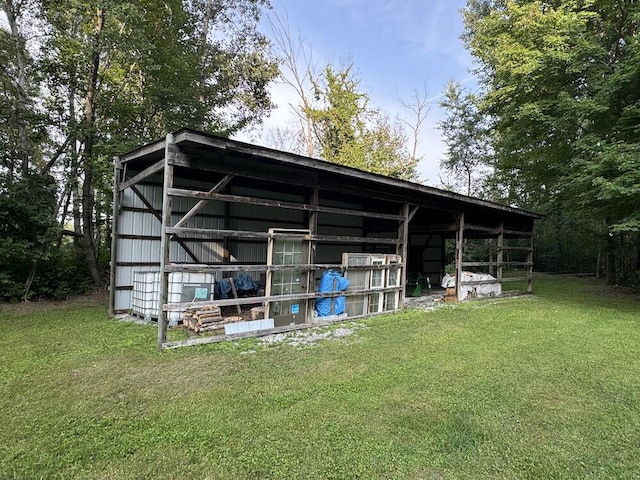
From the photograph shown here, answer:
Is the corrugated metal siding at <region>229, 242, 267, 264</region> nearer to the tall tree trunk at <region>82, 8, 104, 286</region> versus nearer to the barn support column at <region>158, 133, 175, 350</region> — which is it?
the barn support column at <region>158, 133, 175, 350</region>

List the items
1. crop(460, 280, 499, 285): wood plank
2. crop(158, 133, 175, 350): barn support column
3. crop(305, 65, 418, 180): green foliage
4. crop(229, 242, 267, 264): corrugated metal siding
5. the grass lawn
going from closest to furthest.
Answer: the grass lawn < crop(158, 133, 175, 350): barn support column < crop(229, 242, 267, 264): corrugated metal siding < crop(460, 280, 499, 285): wood plank < crop(305, 65, 418, 180): green foliage

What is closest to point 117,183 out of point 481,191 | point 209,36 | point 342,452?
point 342,452

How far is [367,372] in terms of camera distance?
3.71 metres

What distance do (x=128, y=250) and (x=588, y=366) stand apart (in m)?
7.53

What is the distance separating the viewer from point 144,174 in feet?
18.2

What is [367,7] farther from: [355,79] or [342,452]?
[342,452]

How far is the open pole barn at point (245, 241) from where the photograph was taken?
189 inches

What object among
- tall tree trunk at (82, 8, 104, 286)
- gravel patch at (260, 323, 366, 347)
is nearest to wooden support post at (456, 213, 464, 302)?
gravel patch at (260, 323, 366, 347)

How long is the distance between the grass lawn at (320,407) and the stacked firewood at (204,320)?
582mm

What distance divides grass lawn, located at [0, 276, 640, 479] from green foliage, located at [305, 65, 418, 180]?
14.8 meters

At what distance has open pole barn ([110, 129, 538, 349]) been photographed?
479 centimetres

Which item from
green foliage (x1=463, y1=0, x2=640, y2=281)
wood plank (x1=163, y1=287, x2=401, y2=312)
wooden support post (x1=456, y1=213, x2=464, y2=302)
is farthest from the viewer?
wooden support post (x1=456, y1=213, x2=464, y2=302)

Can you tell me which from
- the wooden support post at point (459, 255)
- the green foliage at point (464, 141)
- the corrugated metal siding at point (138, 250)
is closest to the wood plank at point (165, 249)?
the corrugated metal siding at point (138, 250)

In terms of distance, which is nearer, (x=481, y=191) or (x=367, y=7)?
(x=367, y=7)
